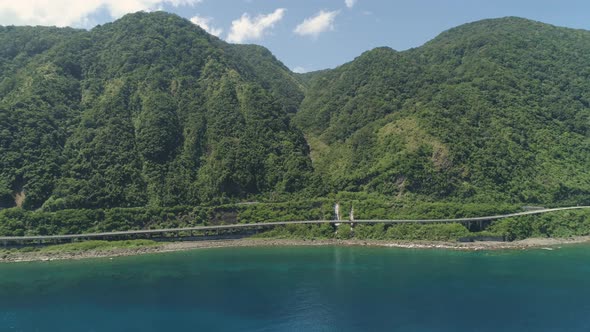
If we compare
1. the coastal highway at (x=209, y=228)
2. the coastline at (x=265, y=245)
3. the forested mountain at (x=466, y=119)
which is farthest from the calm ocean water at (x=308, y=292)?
the forested mountain at (x=466, y=119)

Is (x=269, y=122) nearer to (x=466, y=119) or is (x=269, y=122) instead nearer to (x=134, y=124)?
(x=134, y=124)

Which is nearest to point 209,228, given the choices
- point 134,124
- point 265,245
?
point 265,245

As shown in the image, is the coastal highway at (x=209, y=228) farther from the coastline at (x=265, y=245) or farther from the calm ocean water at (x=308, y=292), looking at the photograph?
the calm ocean water at (x=308, y=292)

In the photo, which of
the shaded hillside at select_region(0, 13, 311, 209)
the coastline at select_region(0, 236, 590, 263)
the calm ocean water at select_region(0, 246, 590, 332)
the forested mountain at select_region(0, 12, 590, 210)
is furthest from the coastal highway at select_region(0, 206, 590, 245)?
the calm ocean water at select_region(0, 246, 590, 332)

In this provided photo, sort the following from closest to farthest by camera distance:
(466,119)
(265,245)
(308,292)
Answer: (308,292), (265,245), (466,119)

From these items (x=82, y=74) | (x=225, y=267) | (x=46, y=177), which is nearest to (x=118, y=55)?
(x=82, y=74)

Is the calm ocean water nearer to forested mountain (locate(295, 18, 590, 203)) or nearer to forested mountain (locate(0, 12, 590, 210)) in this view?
forested mountain (locate(295, 18, 590, 203))
